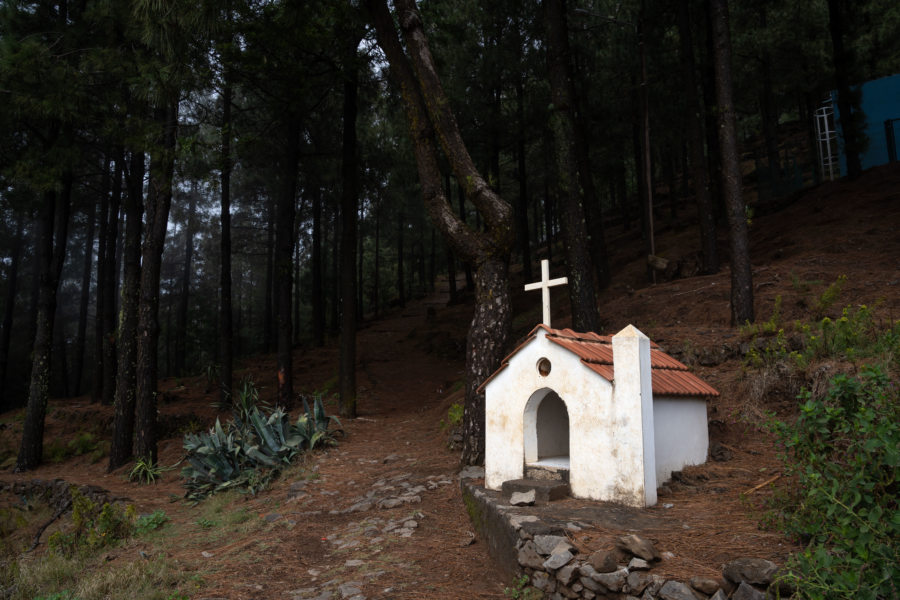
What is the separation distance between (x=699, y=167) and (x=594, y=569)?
11413 millimetres

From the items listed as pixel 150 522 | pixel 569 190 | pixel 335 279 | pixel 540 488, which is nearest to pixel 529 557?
pixel 540 488

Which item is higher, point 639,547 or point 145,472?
point 639,547

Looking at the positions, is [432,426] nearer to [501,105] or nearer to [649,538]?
[649,538]

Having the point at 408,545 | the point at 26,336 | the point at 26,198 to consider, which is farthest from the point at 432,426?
the point at 26,336

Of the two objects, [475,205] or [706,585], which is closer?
[706,585]

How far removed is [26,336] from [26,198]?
17.9m

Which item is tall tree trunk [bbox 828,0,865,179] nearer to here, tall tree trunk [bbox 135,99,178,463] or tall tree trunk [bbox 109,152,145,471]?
tall tree trunk [bbox 135,99,178,463]

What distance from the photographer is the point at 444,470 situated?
8.02 metres

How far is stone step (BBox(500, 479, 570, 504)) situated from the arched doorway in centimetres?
24

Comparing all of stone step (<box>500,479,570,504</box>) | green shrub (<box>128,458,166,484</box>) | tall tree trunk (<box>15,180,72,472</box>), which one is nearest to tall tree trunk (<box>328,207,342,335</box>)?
tall tree trunk (<box>15,180,72,472</box>)

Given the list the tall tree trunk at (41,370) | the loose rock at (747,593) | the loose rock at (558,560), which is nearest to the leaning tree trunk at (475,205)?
the loose rock at (558,560)

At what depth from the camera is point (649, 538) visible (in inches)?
163

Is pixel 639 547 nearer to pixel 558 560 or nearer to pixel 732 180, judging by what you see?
pixel 558 560

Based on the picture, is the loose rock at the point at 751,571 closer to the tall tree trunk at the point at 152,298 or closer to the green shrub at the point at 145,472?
the green shrub at the point at 145,472
